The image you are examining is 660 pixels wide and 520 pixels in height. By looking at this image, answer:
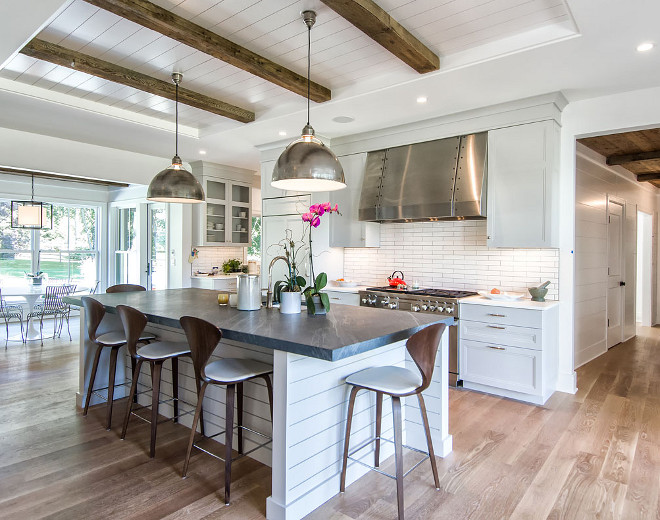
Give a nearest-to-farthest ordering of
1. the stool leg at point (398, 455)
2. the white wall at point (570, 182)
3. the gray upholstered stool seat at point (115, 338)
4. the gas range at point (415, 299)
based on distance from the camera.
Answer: the stool leg at point (398, 455)
the gray upholstered stool seat at point (115, 338)
the white wall at point (570, 182)
the gas range at point (415, 299)

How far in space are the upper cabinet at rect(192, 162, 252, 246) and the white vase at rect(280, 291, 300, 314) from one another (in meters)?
4.30

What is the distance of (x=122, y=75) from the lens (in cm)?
360

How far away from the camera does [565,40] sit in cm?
283

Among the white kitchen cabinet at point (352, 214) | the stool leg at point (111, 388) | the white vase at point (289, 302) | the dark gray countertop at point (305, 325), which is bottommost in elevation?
the stool leg at point (111, 388)

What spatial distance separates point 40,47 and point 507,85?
11.7ft

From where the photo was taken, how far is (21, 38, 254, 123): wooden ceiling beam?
3166 millimetres

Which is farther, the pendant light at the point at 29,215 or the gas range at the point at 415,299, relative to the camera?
the pendant light at the point at 29,215

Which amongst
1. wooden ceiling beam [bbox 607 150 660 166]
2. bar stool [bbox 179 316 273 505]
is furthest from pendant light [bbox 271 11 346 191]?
wooden ceiling beam [bbox 607 150 660 166]

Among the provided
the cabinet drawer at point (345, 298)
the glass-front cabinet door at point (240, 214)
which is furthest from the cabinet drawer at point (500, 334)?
the glass-front cabinet door at point (240, 214)

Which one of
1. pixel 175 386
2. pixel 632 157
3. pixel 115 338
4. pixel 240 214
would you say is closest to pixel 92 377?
pixel 115 338

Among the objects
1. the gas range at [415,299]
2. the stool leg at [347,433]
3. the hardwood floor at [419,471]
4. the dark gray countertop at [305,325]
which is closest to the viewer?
the dark gray countertop at [305,325]

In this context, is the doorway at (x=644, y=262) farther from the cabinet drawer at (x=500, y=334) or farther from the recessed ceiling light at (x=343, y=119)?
the recessed ceiling light at (x=343, y=119)

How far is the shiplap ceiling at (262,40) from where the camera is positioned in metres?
2.73

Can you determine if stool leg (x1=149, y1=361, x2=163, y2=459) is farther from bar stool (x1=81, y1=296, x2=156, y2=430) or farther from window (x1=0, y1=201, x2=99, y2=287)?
window (x1=0, y1=201, x2=99, y2=287)
